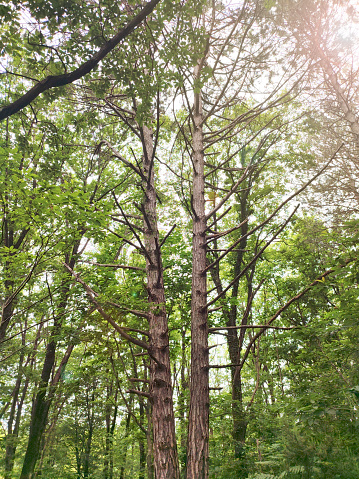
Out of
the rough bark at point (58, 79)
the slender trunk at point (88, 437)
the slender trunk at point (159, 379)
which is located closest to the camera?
the rough bark at point (58, 79)

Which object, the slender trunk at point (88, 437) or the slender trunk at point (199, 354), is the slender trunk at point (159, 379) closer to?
the slender trunk at point (199, 354)

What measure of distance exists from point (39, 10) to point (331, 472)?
5.70 m

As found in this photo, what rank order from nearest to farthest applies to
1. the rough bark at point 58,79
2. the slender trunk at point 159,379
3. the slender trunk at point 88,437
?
the rough bark at point 58,79
the slender trunk at point 159,379
the slender trunk at point 88,437

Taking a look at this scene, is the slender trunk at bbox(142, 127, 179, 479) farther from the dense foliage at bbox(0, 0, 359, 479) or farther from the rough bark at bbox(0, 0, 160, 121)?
the rough bark at bbox(0, 0, 160, 121)

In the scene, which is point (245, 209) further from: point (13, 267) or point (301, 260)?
point (13, 267)

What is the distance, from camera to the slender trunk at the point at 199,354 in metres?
3.41

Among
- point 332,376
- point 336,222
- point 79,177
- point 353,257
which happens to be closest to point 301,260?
point 336,222

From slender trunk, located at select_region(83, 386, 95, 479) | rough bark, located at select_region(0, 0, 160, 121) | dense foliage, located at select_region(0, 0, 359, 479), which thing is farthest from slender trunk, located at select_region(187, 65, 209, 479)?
slender trunk, located at select_region(83, 386, 95, 479)

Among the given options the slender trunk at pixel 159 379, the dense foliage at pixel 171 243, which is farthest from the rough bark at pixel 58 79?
the slender trunk at pixel 159 379

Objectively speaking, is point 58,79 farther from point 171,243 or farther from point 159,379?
point 171,243

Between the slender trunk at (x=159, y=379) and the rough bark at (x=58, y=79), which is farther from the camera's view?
the slender trunk at (x=159, y=379)

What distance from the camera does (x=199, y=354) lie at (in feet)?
13.1

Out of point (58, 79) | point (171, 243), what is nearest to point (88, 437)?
point (171, 243)

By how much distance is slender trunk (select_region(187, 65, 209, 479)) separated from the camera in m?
3.41
